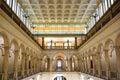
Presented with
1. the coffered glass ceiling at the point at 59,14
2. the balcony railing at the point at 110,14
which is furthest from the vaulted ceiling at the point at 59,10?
the balcony railing at the point at 110,14

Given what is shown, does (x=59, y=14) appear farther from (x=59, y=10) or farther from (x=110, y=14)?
(x=110, y=14)

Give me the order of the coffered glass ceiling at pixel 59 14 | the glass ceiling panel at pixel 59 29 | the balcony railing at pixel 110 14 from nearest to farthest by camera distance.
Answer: the balcony railing at pixel 110 14
the coffered glass ceiling at pixel 59 14
the glass ceiling panel at pixel 59 29

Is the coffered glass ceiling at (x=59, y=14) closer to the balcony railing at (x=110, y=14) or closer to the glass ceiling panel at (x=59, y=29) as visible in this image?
the glass ceiling panel at (x=59, y=29)

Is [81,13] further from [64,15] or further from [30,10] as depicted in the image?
[30,10]

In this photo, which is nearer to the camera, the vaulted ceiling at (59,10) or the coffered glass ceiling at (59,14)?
the vaulted ceiling at (59,10)

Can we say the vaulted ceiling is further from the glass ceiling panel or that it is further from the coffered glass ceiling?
the glass ceiling panel

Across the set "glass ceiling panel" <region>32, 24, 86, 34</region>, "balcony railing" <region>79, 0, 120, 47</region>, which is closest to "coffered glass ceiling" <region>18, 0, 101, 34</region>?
"glass ceiling panel" <region>32, 24, 86, 34</region>

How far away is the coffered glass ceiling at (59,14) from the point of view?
19.9 m

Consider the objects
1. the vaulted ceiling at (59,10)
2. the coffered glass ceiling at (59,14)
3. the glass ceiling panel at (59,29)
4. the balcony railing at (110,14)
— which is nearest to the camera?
the balcony railing at (110,14)

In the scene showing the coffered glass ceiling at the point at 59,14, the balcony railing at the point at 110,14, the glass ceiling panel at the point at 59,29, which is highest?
the coffered glass ceiling at the point at 59,14

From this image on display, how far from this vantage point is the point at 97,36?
15.5m

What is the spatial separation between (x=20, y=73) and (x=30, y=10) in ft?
36.7

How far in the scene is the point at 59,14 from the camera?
23.9 m

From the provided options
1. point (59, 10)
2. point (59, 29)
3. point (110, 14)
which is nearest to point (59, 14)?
point (59, 10)
